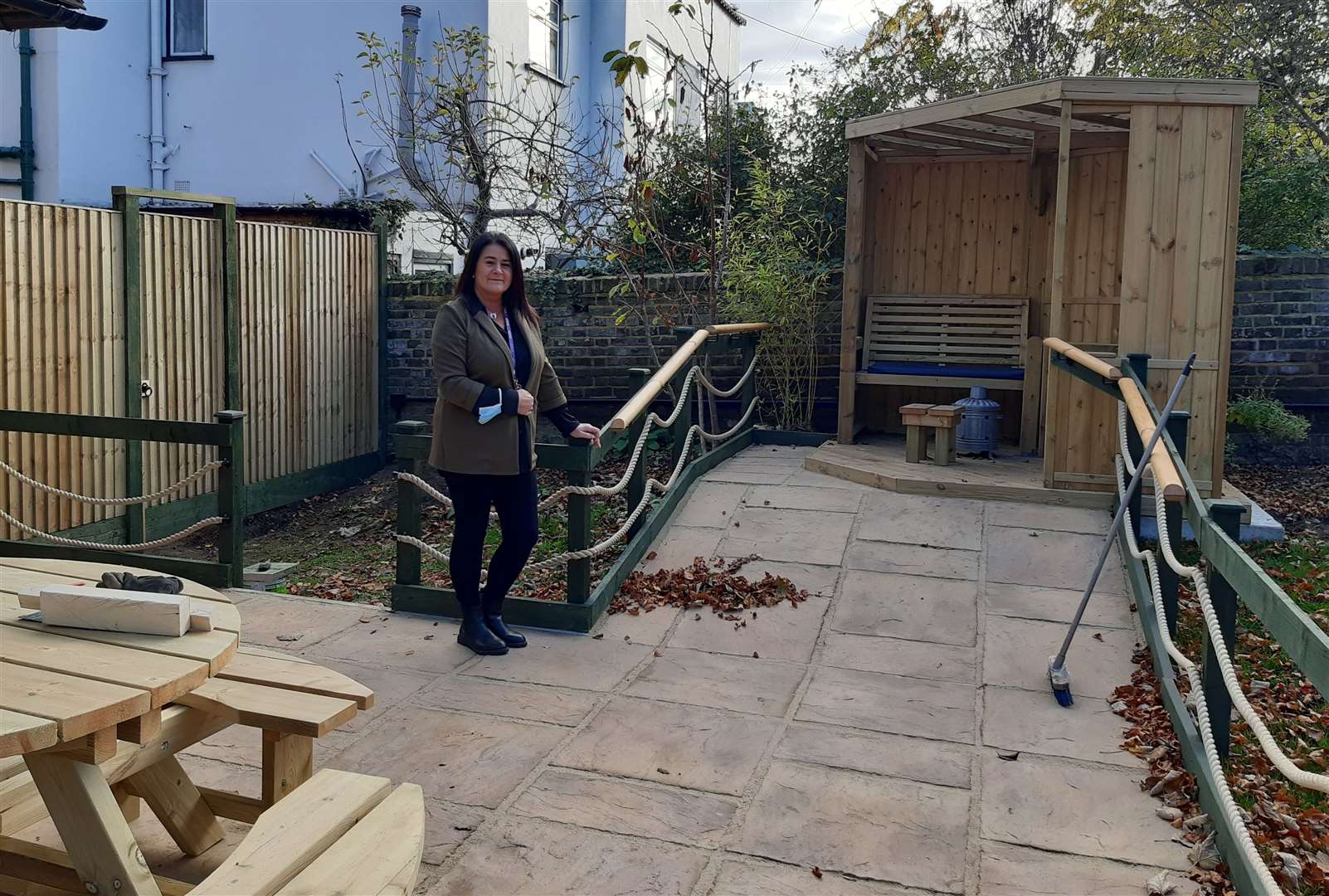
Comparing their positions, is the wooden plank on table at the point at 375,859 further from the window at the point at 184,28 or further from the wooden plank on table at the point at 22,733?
the window at the point at 184,28

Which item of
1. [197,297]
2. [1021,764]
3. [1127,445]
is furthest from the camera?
[197,297]

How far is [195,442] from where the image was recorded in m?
6.11

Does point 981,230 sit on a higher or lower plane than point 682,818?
higher

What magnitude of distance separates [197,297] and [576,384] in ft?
11.7

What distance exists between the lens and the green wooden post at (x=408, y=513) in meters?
5.96

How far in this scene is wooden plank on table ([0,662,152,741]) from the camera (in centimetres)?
240

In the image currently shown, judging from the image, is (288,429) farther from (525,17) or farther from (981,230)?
(525,17)

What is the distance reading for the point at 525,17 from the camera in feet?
46.9

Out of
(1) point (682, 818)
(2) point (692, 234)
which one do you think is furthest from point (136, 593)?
(2) point (692, 234)

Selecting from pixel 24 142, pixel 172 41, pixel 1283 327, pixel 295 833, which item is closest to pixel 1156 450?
pixel 295 833

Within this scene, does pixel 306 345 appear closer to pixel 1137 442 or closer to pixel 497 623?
pixel 497 623

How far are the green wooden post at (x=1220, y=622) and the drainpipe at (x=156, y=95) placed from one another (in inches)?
555

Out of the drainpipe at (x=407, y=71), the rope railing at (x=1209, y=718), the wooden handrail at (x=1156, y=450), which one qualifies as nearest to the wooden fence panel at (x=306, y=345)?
the drainpipe at (x=407, y=71)

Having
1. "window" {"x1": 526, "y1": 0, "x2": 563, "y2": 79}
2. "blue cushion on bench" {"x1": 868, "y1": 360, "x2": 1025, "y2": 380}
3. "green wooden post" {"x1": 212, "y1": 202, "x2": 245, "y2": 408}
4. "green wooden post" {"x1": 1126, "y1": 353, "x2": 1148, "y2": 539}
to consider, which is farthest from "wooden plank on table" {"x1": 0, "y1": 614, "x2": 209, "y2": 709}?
"window" {"x1": 526, "y1": 0, "x2": 563, "y2": 79}
